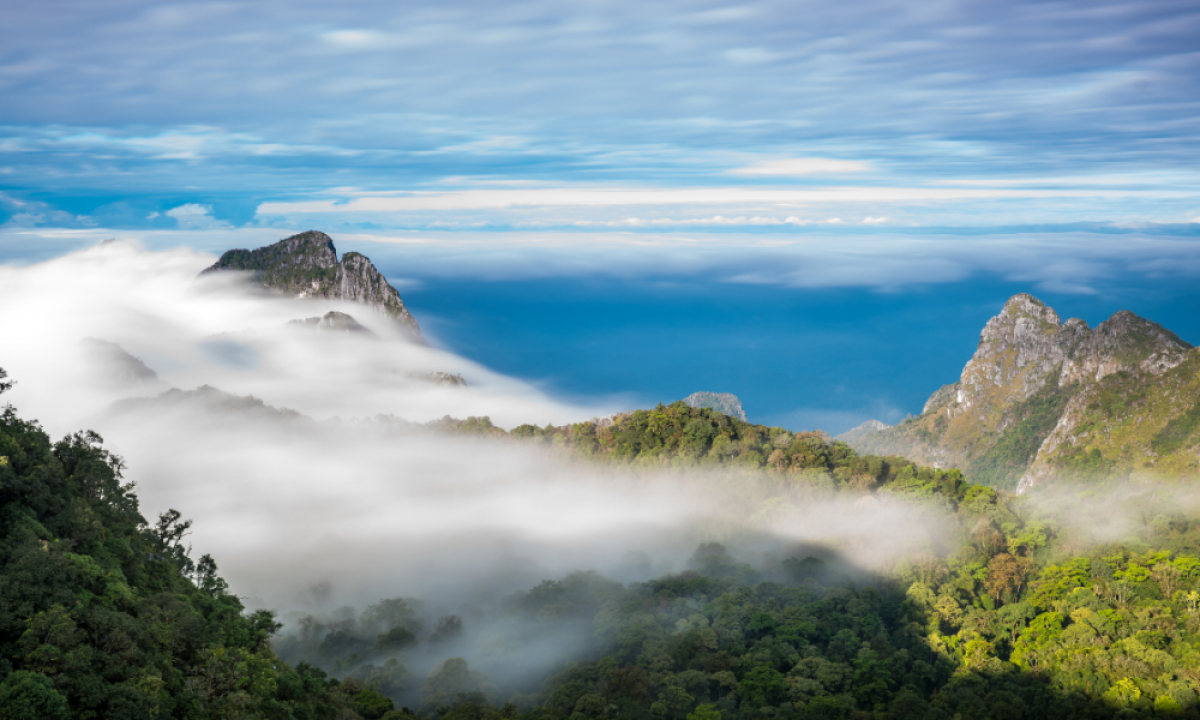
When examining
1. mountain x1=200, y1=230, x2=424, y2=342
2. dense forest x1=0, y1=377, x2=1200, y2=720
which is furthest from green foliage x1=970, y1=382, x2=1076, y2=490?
mountain x1=200, y1=230, x2=424, y2=342

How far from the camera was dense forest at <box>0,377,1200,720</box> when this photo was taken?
91.5 ft

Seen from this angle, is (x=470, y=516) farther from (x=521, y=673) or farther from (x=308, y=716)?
(x=308, y=716)

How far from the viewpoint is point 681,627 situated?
6019cm

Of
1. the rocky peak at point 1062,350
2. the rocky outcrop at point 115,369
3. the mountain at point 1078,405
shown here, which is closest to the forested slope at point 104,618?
the rocky outcrop at point 115,369

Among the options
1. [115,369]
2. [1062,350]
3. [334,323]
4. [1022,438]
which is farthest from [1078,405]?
[115,369]

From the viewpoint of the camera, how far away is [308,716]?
3659 cm

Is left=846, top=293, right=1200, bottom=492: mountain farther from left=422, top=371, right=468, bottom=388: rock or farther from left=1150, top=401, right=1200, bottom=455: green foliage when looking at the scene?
left=422, top=371, right=468, bottom=388: rock

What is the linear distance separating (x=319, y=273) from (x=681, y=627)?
436 feet

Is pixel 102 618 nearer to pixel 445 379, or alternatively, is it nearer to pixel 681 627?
pixel 681 627

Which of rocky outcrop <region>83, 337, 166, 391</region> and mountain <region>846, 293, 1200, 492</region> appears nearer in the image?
mountain <region>846, 293, 1200, 492</region>

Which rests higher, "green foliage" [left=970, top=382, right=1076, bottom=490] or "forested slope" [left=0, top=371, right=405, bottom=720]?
"green foliage" [left=970, top=382, right=1076, bottom=490]

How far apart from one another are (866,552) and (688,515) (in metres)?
20.5

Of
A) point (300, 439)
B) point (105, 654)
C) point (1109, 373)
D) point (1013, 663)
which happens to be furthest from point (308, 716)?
point (1109, 373)

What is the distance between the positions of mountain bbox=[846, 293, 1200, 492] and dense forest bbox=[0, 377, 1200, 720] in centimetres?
4474
